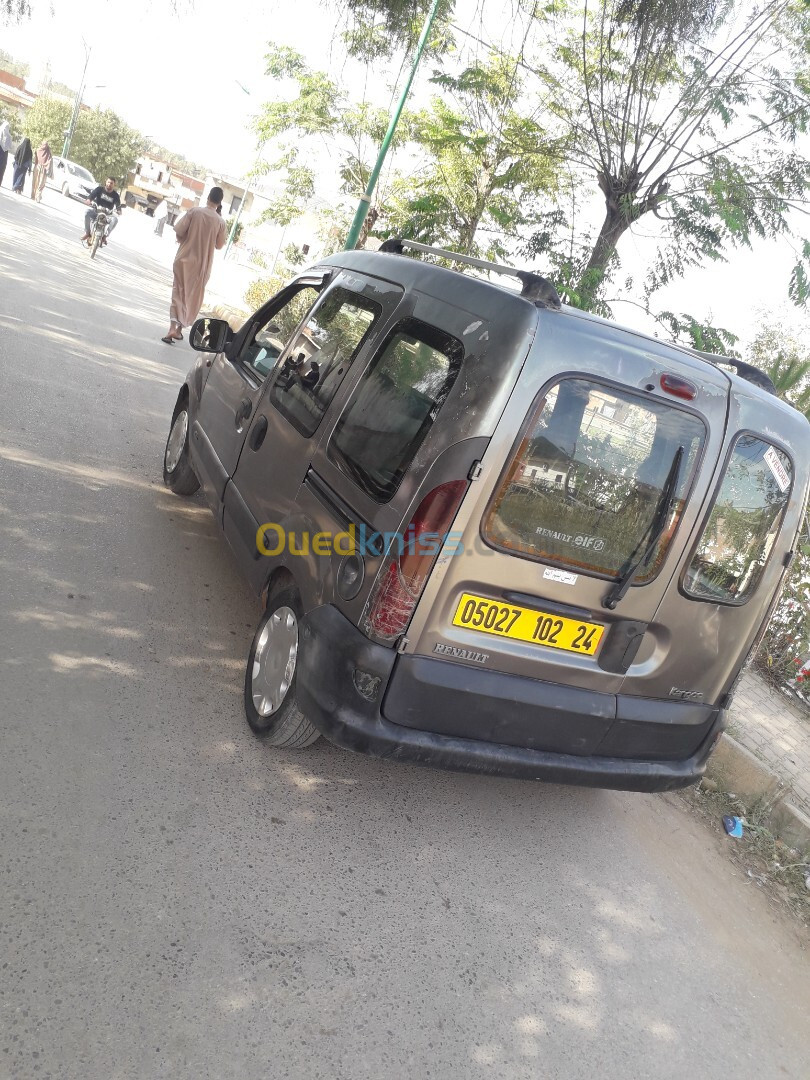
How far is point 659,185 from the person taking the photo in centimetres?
966

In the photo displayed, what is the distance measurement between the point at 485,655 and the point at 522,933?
1.04 meters

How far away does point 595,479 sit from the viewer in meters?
3.08

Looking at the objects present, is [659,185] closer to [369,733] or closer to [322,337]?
[322,337]

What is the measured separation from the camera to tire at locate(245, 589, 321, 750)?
138 inches

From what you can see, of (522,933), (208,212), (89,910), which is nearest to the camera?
(89,910)

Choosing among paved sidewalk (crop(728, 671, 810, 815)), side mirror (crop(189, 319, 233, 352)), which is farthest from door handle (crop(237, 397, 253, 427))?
paved sidewalk (crop(728, 671, 810, 815))

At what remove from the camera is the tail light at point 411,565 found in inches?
117

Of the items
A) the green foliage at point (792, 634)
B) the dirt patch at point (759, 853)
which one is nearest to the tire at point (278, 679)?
the dirt patch at point (759, 853)

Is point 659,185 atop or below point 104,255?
atop

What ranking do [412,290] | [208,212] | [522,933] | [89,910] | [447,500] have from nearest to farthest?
[89,910] → [447,500] → [522,933] → [412,290] → [208,212]

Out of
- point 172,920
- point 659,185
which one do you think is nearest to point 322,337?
point 172,920

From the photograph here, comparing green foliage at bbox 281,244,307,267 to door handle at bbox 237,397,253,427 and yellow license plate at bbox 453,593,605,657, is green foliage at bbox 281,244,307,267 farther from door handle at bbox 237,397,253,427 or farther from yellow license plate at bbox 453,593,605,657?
yellow license plate at bbox 453,593,605,657

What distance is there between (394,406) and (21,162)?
26.1 metres

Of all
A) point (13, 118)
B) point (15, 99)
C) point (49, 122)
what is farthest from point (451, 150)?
point (15, 99)
